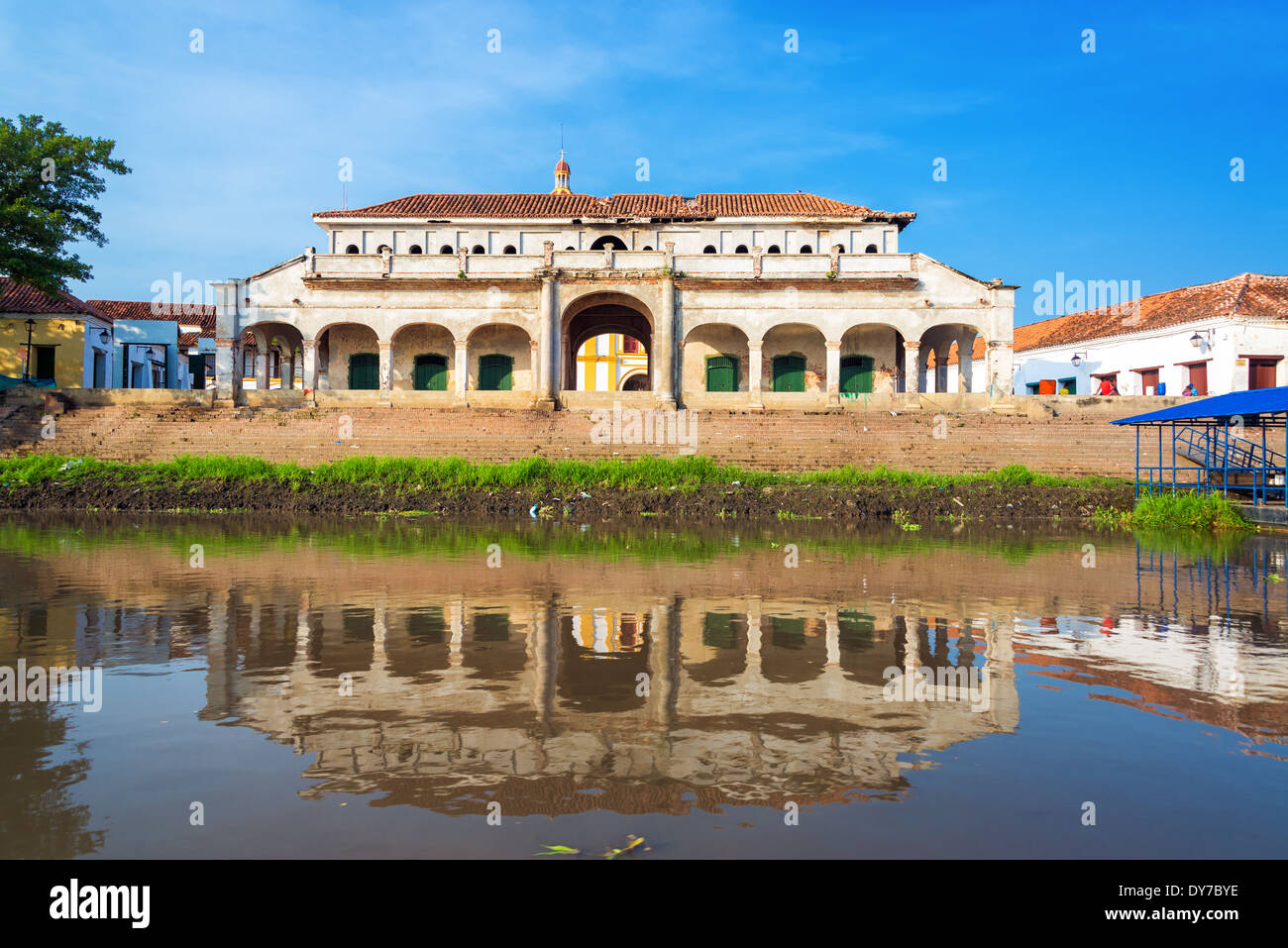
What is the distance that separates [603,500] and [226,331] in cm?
1608

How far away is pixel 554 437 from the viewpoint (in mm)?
22844

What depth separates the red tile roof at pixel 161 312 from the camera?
44.2 metres

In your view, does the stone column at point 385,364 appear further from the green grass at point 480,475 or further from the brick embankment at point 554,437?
the green grass at point 480,475

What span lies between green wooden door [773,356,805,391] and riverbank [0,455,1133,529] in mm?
10065

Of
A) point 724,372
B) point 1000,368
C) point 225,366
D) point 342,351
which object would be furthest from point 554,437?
point 1000,368

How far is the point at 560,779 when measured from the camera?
3350 millimetres

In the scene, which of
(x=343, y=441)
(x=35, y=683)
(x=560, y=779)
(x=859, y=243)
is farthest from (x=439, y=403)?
(x=560, y=779)

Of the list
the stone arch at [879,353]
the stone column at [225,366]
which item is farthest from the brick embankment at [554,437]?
the stone arch at [879,353]

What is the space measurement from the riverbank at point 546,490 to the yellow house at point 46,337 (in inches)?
643

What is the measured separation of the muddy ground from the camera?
18656mm

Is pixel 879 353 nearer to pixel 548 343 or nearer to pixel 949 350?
pixel 949 350

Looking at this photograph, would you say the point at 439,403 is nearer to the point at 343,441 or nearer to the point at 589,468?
the point at 343,441
